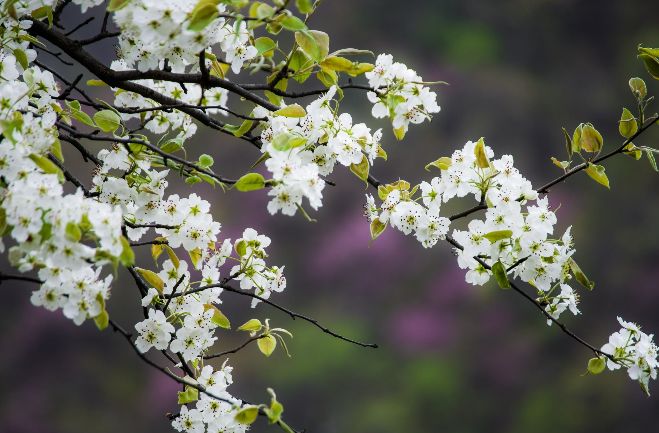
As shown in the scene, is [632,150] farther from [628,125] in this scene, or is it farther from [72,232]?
[72,232]

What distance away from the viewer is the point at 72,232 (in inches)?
28.6

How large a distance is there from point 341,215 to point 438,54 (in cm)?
170

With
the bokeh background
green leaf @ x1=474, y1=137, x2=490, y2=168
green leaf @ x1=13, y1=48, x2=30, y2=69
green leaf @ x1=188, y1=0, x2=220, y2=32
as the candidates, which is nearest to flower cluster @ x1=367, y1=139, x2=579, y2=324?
green leaf @ x1=474, y1=137, x2=490, y2=168

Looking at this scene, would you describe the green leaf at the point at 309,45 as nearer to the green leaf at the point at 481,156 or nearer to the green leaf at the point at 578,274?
the green leaf at the point at 481,156

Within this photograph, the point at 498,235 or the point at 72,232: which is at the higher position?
the point at 498,235

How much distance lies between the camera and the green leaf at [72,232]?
0.73 metres

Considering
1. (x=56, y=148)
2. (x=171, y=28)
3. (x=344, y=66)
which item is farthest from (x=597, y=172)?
(x=56, y=148)

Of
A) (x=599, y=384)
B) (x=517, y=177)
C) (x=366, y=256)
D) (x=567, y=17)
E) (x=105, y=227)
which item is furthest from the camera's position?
(x=567, y=17)

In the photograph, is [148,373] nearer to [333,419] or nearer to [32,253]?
[333,419]

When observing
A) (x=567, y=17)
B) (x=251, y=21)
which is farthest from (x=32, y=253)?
(x=567, y=17)

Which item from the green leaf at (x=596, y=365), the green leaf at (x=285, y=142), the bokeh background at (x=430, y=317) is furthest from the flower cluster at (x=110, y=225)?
the bokeh background at (x=430, y=317)

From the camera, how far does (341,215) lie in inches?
217

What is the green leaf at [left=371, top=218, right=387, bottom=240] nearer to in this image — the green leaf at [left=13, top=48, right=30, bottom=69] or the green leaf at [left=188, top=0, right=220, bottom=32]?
the green leaf at [left=188, top=0, right=220, bottom=32]

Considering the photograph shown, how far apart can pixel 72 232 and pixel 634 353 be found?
760mm
